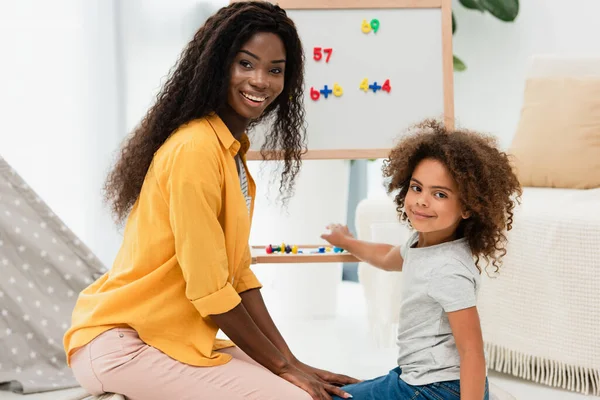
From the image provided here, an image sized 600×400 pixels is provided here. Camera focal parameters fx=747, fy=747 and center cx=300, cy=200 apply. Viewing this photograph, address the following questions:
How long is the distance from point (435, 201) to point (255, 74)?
42 cm

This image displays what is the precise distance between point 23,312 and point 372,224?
3.70ft

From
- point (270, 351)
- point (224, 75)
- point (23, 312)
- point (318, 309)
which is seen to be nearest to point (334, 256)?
point (270, 351)

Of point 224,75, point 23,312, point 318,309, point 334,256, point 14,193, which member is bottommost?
point 318,309

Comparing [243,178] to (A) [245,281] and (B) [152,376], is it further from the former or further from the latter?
(B) [152,376]

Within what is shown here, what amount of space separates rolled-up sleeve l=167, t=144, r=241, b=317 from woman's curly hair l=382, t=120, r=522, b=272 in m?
0.42

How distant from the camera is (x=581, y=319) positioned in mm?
2023

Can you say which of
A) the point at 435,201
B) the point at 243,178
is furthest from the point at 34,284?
the point at 435,201

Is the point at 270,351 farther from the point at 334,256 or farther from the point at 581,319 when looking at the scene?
the point at 581,319

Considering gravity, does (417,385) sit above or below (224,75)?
below

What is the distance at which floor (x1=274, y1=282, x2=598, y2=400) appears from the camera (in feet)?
6.85

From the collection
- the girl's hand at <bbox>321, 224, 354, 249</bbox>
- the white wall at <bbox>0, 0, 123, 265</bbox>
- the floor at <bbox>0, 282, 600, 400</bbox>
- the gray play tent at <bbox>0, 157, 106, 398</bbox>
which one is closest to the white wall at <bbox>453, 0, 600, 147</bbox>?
the floor at <bbox>0, 282, 600, 400</bbox>

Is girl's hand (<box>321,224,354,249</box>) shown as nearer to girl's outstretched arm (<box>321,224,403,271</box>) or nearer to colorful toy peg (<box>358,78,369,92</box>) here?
girl's outstretched arm (<box>321,224,403,271</box>)

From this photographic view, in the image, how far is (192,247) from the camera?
1269 millimetres

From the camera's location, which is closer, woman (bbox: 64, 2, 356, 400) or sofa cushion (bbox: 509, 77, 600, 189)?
woman (bbox: 64, 2, 356, 400)
